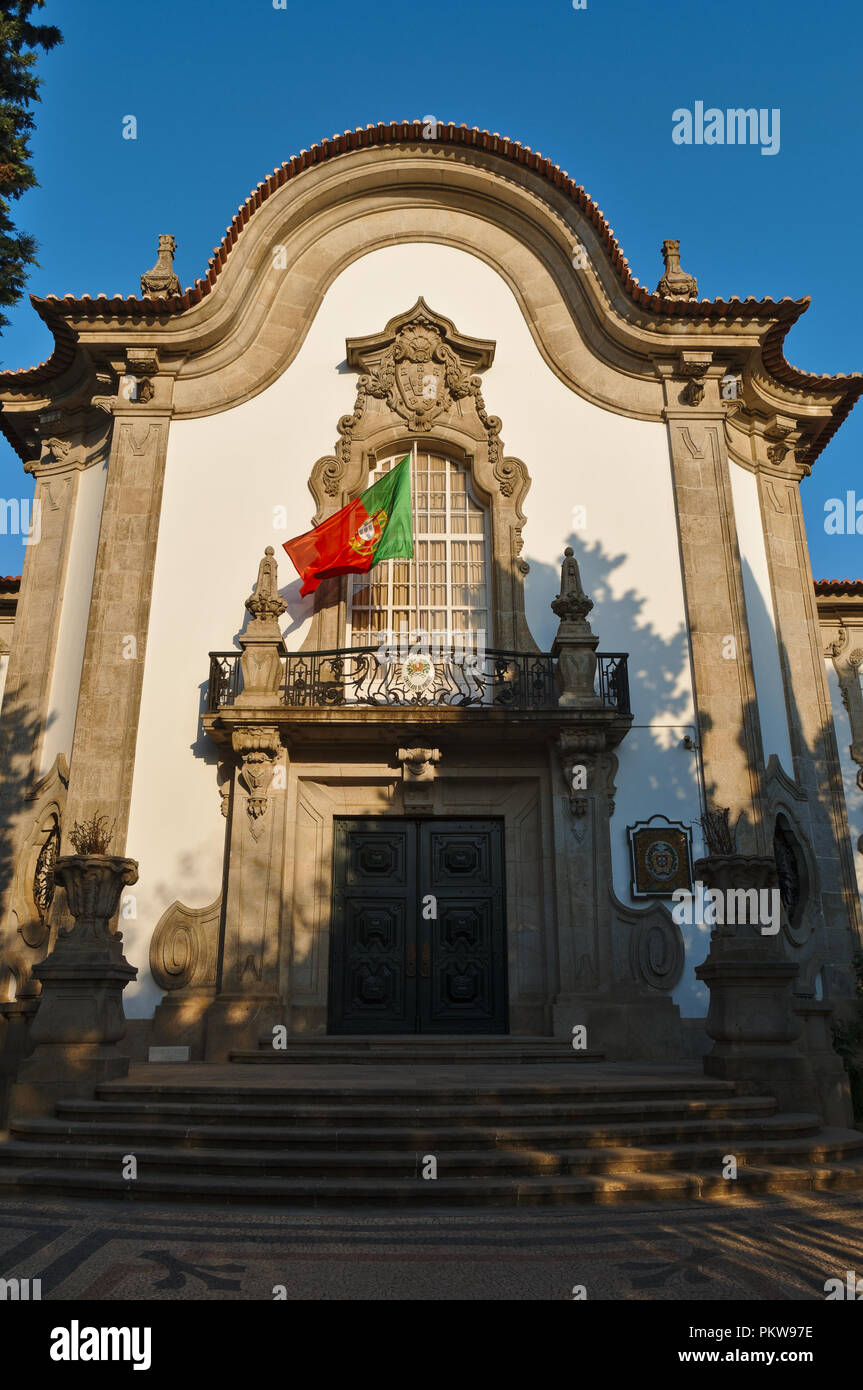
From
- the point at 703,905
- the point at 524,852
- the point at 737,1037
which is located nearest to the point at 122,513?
the point at 524,852

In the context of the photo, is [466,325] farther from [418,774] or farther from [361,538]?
A: [418,774]

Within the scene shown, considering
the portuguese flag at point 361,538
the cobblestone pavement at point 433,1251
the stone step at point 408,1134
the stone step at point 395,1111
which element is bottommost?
the cobblestone pavement at point 433,1251

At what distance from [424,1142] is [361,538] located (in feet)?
25.9

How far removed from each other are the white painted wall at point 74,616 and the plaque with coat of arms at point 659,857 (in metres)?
7.40

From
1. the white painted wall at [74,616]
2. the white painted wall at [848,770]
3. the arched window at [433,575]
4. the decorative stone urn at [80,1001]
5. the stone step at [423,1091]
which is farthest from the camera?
the white painted wall at [848,770]

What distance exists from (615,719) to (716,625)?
216 cm

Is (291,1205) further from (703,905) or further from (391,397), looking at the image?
(391,397)

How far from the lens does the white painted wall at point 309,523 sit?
12102 millimetres

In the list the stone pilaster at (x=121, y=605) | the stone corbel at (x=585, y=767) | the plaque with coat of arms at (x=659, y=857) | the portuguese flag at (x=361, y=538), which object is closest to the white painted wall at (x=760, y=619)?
the plaque with coat of arms at (x=659, y=857)

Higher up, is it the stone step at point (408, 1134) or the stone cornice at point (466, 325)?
the stone cornice at point (466, 325)

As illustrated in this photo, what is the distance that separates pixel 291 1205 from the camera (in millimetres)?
6289

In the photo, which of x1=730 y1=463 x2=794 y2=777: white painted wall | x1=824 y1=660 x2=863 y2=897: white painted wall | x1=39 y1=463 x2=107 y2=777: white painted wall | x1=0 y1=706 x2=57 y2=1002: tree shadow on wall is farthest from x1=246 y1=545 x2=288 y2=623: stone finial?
x1=824 y1=660 x2=863 y2=897: white painted wall

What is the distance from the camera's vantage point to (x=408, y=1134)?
22.9ft

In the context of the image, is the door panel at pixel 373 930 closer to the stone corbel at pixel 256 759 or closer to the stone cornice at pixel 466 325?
the stone corbel at pixel 256 759
